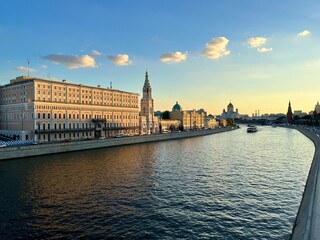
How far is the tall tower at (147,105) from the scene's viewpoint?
424 feet

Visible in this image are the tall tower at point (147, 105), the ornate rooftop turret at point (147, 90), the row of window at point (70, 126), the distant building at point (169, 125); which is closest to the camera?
the row of window at point (70, 126)

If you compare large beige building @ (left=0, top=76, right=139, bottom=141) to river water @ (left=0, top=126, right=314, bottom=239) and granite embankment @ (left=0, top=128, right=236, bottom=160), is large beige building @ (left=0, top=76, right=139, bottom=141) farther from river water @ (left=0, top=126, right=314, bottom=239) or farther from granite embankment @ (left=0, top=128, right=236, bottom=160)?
river water @ (left=0, top=126, right=314, bottom=239)

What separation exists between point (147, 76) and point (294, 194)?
108m

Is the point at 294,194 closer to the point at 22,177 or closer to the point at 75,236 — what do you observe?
the point at 75,236

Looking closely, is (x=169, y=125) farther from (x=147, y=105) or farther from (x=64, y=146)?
(x=64, y=146)

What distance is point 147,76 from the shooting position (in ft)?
433

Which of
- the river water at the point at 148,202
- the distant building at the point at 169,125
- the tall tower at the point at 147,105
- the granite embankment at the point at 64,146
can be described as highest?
the tall tower at the point at 147,105

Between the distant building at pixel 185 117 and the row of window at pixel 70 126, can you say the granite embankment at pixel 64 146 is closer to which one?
the row of window at pixel 70 126

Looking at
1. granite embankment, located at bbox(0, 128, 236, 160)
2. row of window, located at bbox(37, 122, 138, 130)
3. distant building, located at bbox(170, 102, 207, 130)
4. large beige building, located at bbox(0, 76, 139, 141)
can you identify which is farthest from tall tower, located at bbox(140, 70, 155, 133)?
distant building, located at bbox(170, 102, 207, 130)

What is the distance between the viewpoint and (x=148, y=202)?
26.9m

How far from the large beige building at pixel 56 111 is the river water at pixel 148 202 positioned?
31.0m

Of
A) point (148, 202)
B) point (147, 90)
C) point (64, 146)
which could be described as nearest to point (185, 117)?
point (147, 90)

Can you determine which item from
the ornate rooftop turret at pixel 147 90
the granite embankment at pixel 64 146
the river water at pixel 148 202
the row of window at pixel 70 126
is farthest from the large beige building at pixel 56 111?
the river water at pixel 148 202

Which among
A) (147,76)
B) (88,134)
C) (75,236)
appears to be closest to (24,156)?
(88,134)
